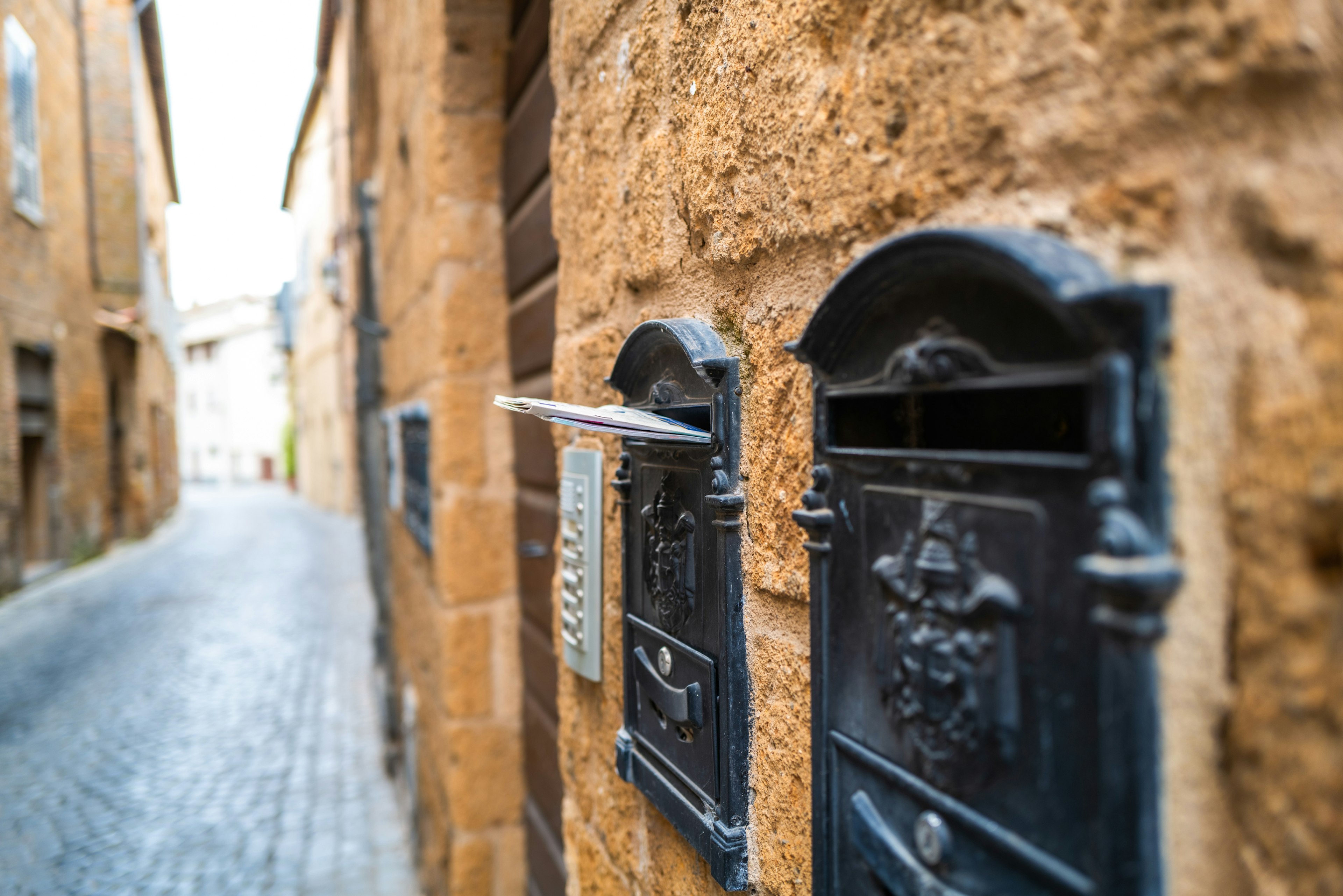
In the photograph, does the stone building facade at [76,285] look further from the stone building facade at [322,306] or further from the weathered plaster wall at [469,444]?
the weathered plaster wall at [469,444]

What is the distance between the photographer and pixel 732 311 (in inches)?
36.7

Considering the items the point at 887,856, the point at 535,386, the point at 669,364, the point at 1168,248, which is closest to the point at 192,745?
the point at 535,386

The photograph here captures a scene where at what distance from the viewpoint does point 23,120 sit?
10789mm

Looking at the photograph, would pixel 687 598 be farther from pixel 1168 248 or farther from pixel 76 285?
pixel 76 285

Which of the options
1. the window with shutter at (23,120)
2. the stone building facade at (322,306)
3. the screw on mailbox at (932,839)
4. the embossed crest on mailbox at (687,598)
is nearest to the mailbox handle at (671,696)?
the embossed crest on mailbox at (687,598)

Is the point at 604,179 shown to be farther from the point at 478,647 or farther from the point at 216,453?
the point at 216,453

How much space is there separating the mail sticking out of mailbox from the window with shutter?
41.2 ft

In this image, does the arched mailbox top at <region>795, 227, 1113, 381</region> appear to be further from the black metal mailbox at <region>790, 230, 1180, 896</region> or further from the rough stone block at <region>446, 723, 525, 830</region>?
the rough stone block at <region>446, 723, 525, 830</region>

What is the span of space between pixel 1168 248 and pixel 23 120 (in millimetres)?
14216

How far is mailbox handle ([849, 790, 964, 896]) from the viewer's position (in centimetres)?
57

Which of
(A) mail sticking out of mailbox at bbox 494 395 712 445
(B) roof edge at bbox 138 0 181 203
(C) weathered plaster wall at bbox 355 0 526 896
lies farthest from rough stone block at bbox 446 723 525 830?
(B) roof edge at bbox 138 0 181 203

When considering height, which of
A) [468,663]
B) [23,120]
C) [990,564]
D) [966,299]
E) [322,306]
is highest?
[23,120]

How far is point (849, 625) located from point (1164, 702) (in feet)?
0.87

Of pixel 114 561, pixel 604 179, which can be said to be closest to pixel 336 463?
pixel 114 561
